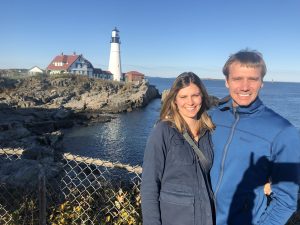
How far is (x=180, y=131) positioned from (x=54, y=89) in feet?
207

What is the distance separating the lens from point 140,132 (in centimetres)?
3588

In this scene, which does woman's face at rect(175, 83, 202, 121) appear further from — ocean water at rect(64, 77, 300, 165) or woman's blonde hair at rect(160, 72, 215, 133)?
ocean water at rect(64, 77, 300, 165)

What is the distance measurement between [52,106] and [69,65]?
124 feet

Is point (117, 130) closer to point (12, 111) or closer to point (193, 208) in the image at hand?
point (12, 111)

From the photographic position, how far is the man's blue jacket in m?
2.55

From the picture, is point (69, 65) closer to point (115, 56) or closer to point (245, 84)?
point (115, 56)

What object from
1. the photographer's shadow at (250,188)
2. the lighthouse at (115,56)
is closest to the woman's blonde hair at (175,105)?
the photographer's shadow at (250,188)

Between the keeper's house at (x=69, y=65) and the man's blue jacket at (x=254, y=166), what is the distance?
86.2 metres

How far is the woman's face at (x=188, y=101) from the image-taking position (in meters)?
3.16

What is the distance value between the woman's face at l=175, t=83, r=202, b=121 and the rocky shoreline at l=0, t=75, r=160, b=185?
1025 centimetres

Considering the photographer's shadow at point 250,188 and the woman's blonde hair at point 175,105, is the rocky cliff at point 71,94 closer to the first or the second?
the woman's blonde hair at point 175,105

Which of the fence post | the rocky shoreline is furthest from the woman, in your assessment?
the rocky shoreline

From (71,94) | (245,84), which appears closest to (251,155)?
(245,84)

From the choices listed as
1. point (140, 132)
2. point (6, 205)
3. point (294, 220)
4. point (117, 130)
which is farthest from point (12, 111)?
point (294, 220)
